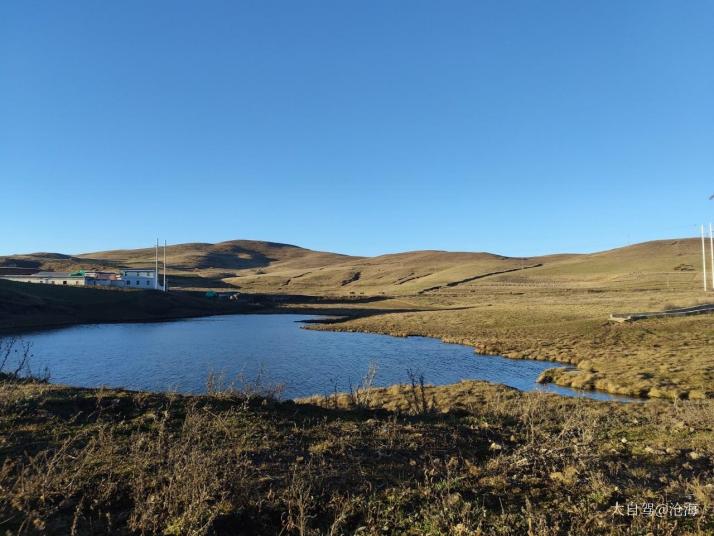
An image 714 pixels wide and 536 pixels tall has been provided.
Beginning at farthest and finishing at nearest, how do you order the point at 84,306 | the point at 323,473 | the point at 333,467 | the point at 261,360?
the point at 84,306, the point at 261,360, the point at 333,467, the point at 323,473

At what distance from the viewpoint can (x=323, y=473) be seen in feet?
25.6

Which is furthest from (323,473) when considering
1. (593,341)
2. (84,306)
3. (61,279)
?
(61,279)

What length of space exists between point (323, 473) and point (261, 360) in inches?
1209

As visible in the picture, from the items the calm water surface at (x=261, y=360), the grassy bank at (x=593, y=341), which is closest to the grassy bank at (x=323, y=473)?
the calm water surface at (x=261, y=360)

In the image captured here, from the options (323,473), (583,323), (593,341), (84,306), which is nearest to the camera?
(323,473)

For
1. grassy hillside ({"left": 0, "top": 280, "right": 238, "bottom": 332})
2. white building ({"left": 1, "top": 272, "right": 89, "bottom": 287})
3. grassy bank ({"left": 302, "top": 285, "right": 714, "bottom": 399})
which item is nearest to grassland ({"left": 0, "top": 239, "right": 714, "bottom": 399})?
grassy bank ({"left": 302, "top": 285, "right": 714, "bottom": 399})

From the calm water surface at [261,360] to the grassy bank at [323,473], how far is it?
11.7 meters

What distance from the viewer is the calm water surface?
97.5ft

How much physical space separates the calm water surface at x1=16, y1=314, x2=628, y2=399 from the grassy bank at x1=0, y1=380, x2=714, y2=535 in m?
11.7

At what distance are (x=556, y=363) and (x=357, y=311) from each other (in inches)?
2286

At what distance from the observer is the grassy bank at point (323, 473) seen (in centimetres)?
632

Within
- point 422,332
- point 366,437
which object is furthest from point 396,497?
point 422,332

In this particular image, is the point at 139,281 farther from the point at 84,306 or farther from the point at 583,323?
the point at 583,323

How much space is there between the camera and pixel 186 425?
31.3 feet
